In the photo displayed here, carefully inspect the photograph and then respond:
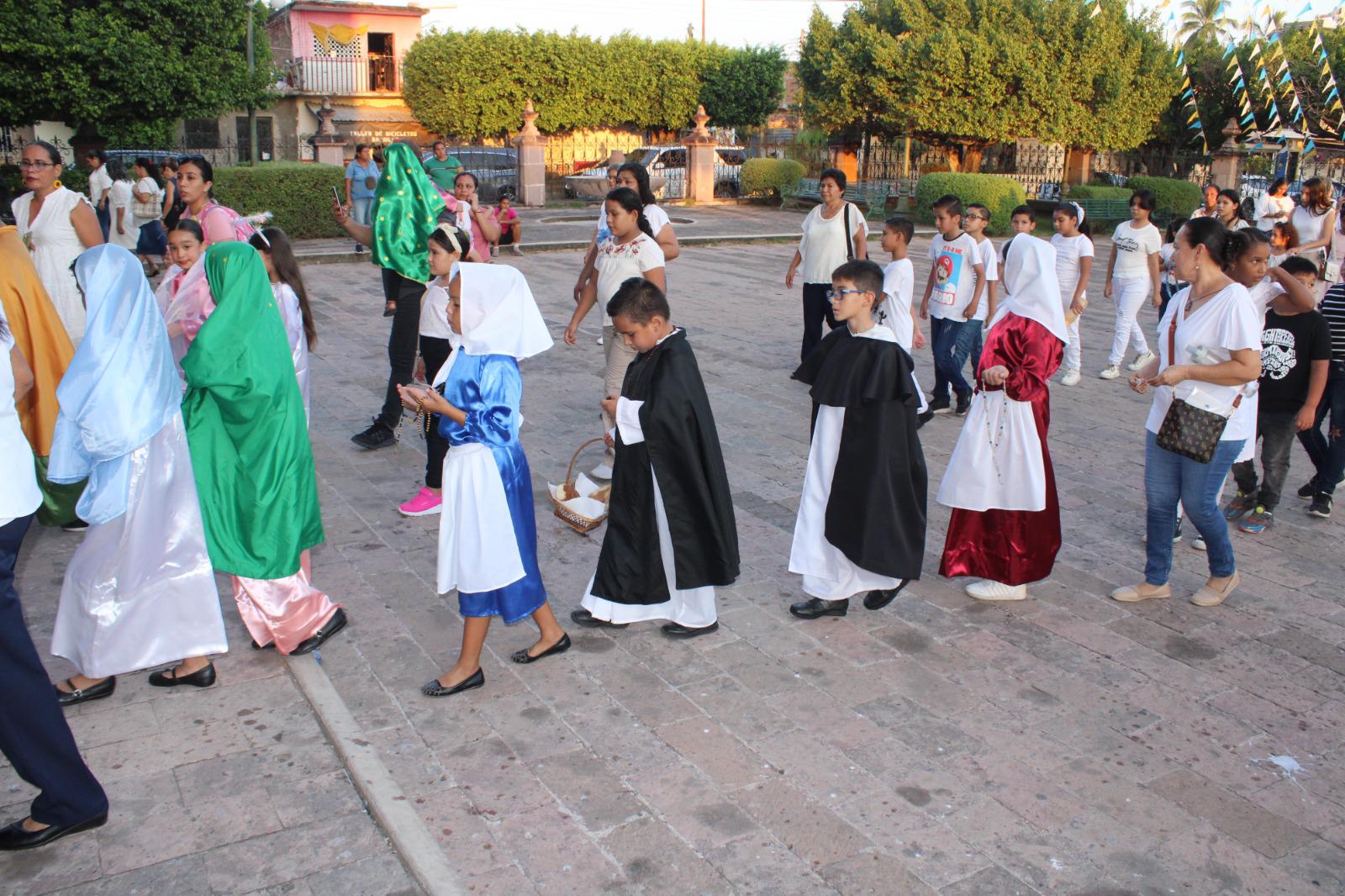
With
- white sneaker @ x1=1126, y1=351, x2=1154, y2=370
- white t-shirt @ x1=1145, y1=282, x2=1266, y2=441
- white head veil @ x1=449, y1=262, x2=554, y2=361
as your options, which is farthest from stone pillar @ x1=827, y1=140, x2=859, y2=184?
white head veil @ x1=449, y1=262, x2=554, y2=361

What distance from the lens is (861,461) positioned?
4797 millimetres

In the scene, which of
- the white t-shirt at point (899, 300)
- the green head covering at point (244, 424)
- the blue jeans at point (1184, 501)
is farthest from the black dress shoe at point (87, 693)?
the white t-shirt at point (899, 300)

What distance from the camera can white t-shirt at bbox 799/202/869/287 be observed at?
870cm

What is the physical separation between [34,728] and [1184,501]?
4.65 meters

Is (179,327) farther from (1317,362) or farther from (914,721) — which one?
(1317,362)

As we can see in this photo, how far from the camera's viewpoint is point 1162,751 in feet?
13.0

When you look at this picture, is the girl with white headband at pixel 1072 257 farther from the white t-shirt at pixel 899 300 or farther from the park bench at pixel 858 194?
the park bench at pixel 858 194

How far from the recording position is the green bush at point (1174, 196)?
25.3 meters

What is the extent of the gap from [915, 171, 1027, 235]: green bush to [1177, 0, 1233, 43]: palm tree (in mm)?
10872

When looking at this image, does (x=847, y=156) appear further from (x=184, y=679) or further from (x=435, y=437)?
(x=184, y=679)

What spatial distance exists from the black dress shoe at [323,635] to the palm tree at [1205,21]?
31.7 meters

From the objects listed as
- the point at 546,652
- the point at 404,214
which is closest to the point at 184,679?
the point at 546,652

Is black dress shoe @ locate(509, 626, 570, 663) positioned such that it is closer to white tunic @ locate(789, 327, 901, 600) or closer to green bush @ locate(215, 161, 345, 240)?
white tunic @ locate(789, 327, 901, 600)

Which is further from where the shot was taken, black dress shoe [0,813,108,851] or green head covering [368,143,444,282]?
green head covering [368,143,444,282]
